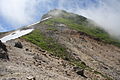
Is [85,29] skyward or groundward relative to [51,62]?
groundward

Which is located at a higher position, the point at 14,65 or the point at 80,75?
the point at 14,65

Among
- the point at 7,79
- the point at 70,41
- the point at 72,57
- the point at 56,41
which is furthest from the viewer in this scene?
the point at 70,41

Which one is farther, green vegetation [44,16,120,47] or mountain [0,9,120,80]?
green vegetation [44,16,120,47]

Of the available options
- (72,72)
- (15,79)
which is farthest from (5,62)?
(72,72)

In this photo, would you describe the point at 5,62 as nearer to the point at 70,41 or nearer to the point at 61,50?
the point at 61,50

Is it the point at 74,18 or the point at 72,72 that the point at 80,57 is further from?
the point at 74,18

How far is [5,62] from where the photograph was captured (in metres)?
31.8

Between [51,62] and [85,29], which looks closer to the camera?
[51,62]

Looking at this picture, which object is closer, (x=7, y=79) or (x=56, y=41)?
(x=7, y=79)

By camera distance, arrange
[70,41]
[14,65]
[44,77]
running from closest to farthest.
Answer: [44,77]
[14,65]
[70,41]

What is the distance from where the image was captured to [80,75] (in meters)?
39.2

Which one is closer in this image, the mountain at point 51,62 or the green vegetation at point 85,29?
the mountain at point 51,62

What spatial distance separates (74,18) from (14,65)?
477ft

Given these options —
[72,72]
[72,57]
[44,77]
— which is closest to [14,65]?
[44,77]
